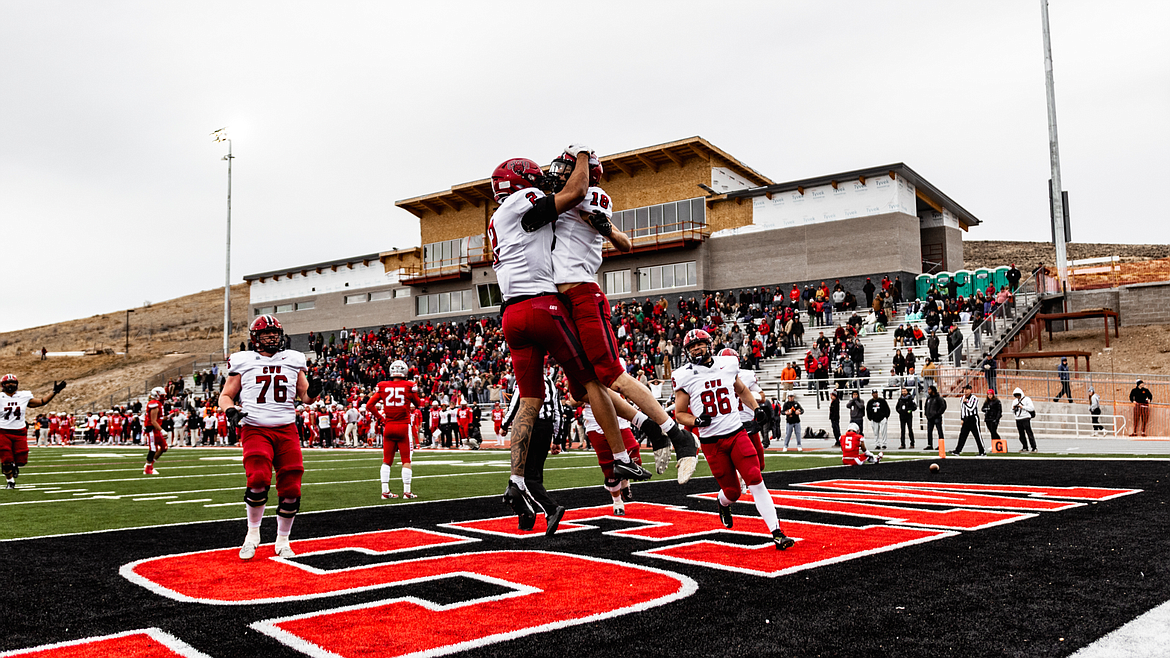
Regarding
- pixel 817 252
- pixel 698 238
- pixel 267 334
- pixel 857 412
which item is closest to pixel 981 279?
pixel 817 252

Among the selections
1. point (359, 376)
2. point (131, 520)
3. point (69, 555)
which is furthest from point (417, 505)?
point (359, 376)

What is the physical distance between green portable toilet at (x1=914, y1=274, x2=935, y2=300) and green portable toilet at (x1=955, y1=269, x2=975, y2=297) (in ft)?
3.74

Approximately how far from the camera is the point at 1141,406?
23891 mm

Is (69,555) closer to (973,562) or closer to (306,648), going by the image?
(306,648)

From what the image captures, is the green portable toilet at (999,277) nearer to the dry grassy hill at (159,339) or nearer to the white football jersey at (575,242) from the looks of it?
the dry grassy hill at (159,339)

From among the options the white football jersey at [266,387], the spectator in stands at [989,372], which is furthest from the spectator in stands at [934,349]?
the white football jersey at [266,387]

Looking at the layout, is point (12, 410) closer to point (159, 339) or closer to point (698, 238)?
point (698, 238)

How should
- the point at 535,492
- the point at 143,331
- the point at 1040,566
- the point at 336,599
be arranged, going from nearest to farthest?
the point at 336,599 → the point at 1040,566 → the point at 535,492 → the point at 143,331

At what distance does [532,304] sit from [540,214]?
601mm

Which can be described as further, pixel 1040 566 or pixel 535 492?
pixel 535 492

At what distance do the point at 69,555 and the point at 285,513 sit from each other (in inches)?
68.1

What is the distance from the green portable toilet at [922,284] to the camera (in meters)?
37.2

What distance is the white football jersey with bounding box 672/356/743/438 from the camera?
708cm

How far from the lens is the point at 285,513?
21.8 ft
